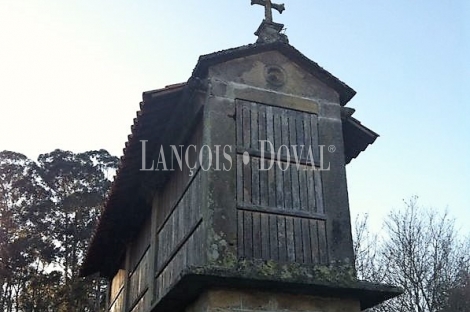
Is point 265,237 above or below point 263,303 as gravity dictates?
above

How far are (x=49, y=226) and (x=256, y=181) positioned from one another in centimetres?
2062

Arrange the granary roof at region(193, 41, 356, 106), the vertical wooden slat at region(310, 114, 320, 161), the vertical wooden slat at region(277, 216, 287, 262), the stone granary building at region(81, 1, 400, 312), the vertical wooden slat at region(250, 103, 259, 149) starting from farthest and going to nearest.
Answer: the vertical wooden slat at region(310, 114, 320, 161), the granary roof at region(193, 41, 356, 106), the vertical wooden slat at region(250, 103, 259, 149), the vertical wooden slat at region(277, 216, 287, 262), the stone granary building at region(81, 1, 400, 312)

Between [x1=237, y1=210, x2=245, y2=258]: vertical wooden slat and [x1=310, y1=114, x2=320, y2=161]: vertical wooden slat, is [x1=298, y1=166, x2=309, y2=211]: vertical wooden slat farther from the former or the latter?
[x1=237, y1=210, x2=245, y2=258]: vertical wooden slat

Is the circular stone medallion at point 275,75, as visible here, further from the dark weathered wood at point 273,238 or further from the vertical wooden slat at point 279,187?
the dark weathered wood at point 273,238

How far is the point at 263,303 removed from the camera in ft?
17.7

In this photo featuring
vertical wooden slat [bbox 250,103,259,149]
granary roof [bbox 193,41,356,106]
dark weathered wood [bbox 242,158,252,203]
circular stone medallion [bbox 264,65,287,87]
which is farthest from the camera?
circular stone medallion [bbox 264,65,287,87]

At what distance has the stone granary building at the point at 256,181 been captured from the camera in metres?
5.41

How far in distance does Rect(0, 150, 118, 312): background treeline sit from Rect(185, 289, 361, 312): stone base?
17.7m

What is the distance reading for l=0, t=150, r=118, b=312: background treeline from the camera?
22.8 meters

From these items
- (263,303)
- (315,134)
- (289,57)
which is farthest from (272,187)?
(289,57)

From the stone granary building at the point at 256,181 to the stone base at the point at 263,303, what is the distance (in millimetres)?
10

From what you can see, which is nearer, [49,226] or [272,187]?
[272,187]

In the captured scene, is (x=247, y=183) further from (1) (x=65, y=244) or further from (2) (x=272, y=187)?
(1) (x=65, y=244)

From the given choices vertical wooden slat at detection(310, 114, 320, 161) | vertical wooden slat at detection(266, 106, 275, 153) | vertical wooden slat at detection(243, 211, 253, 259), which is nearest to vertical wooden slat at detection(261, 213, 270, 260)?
vertical wooden slat at detection(243, 211, 253, 259)
